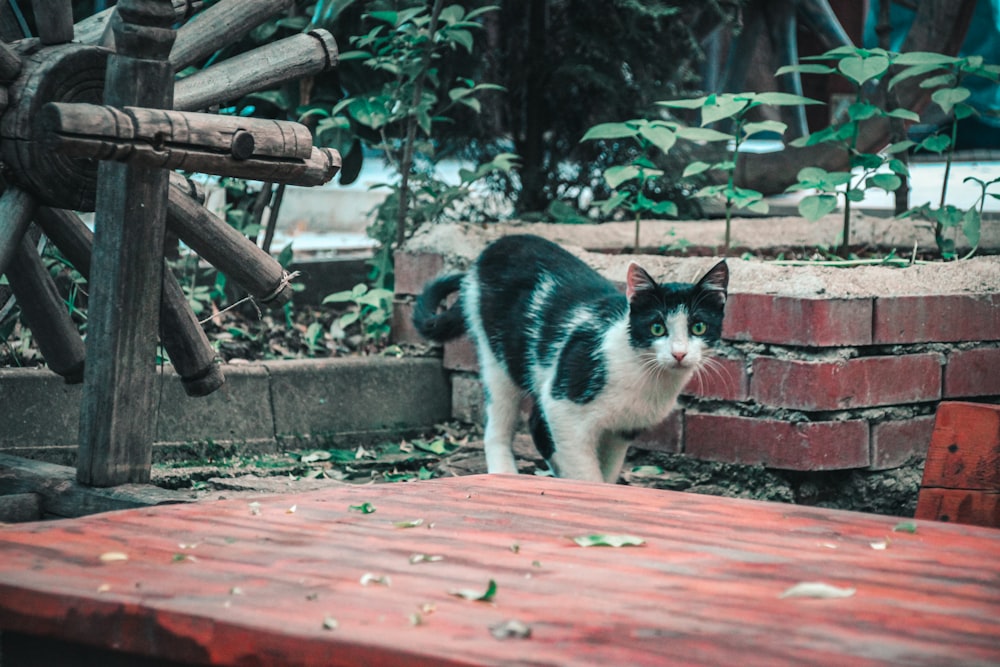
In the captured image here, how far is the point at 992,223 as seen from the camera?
13.1ft

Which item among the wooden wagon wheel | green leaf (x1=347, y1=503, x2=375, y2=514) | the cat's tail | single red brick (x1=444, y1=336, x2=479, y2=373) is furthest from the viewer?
single red brick (x1=444, y1=336, x2=479, y2=373)

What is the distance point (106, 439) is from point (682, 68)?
346cm

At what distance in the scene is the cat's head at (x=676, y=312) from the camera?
2.83 meters

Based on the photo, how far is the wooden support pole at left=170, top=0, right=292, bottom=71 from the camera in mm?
2518

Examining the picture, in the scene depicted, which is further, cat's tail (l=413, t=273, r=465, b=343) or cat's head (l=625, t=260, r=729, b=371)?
cat's tail (l=413, t=273, r=465, b=343)

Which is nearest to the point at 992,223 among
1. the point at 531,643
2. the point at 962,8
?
the point at 962,8

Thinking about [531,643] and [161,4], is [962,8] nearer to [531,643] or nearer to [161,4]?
[161,4]

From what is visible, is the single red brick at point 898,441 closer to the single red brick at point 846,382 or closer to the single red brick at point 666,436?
the single red brick at point 846,382

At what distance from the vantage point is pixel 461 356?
12.5 feet

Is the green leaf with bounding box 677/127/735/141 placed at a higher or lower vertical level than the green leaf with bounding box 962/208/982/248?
higher

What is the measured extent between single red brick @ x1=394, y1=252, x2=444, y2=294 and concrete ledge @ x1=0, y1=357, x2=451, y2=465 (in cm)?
27

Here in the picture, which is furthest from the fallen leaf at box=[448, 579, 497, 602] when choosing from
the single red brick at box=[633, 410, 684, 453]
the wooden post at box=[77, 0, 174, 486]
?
the single red brick at box=[633, 410, 684, 453]

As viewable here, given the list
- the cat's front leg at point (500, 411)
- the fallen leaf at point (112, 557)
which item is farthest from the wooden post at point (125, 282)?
the cat's front leg at point (500, 411)

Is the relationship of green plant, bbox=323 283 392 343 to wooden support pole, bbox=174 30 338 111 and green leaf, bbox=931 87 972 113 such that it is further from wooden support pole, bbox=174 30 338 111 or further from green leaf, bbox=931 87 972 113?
green leaf, bbox=931 87 972 113
